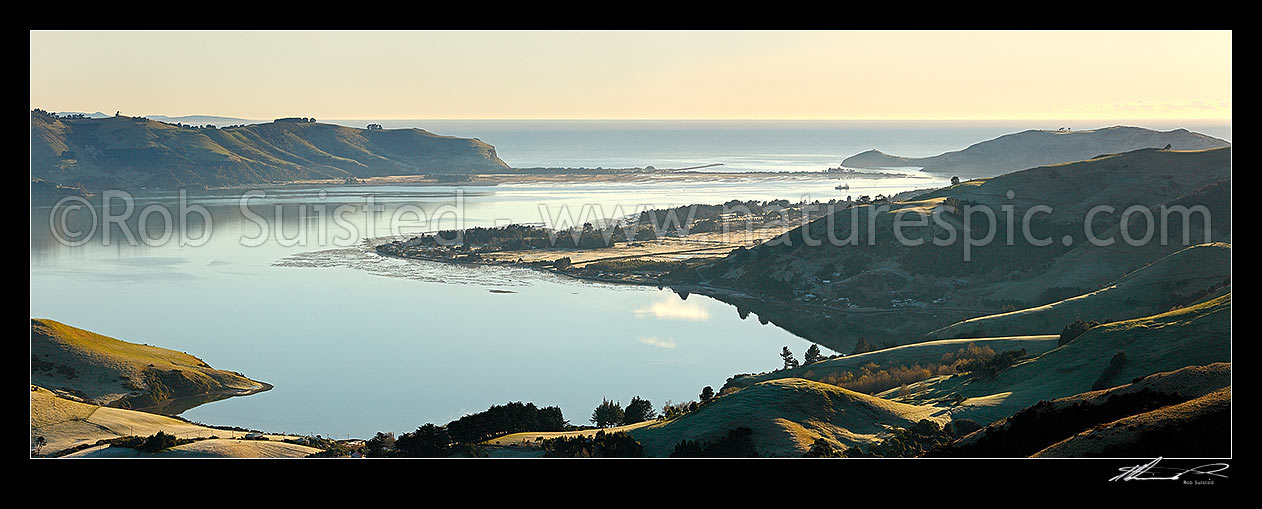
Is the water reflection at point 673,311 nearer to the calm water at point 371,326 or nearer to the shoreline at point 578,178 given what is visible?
the calm water at point 371,326

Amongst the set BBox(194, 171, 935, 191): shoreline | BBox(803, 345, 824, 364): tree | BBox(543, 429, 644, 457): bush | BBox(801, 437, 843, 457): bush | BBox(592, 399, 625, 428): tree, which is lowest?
BBox(592, 399, 625, 428): tree

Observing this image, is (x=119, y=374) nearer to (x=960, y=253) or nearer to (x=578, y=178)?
(x=960, y=253)

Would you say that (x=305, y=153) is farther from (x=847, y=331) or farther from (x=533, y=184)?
(x=847, y=331)

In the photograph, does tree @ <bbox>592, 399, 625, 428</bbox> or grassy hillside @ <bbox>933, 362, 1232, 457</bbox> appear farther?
tree @ <bbox>592, 399, 625, 428</bbox>

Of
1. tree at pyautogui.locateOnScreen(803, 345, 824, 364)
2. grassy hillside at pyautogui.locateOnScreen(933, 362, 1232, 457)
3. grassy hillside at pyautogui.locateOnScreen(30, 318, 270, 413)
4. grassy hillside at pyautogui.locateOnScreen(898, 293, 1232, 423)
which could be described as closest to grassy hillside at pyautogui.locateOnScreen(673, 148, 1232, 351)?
tree at pyautogui.locateOnScreen(803, 345, 824, 364)

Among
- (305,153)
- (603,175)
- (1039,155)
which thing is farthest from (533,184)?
(1039,155)

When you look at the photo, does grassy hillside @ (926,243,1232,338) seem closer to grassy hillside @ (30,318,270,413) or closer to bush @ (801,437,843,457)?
bush @ (801,437,843,457)

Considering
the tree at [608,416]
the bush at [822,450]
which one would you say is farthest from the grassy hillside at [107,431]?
the bush at [822,450]

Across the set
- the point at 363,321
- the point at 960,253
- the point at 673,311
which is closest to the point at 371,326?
the point at 363,321

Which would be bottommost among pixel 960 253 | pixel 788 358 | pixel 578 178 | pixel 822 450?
pixel 788 358
